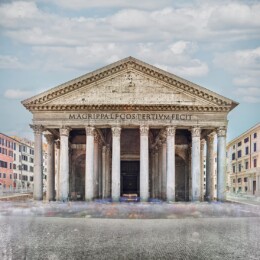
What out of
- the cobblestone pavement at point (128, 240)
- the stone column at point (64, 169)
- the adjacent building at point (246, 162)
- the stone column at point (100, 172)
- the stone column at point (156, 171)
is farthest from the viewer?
the adjacent building at point (246, 162)

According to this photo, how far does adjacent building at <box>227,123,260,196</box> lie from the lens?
245 feet

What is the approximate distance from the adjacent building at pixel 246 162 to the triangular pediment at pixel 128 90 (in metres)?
37.0

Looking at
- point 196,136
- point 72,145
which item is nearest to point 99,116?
point 196,136

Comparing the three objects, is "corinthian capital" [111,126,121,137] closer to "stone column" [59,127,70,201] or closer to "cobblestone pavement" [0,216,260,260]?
"stone column" [59,127,70,201]

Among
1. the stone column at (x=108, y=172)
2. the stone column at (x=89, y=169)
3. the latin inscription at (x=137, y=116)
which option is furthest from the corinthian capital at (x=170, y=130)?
the stone column at (x=108, y=172)

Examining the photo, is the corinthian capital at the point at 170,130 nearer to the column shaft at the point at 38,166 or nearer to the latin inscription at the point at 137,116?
the latin inscription at the point at 137,116

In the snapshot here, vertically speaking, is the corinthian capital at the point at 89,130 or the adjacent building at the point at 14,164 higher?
the corinthian capital at the point at 89,130

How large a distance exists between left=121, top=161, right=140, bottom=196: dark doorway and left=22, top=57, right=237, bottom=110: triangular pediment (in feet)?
55.1

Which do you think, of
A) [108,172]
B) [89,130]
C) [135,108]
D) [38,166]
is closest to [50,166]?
[38,166]

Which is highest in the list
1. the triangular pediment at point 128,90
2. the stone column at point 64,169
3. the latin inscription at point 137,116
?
the triangular pediment at point 128,90

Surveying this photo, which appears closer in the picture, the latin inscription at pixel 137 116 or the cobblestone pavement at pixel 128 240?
the cobblestone pavement at pixel 128 240

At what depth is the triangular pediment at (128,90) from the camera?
39844mm

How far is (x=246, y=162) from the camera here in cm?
8275

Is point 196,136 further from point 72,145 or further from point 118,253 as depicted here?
point 118,253
